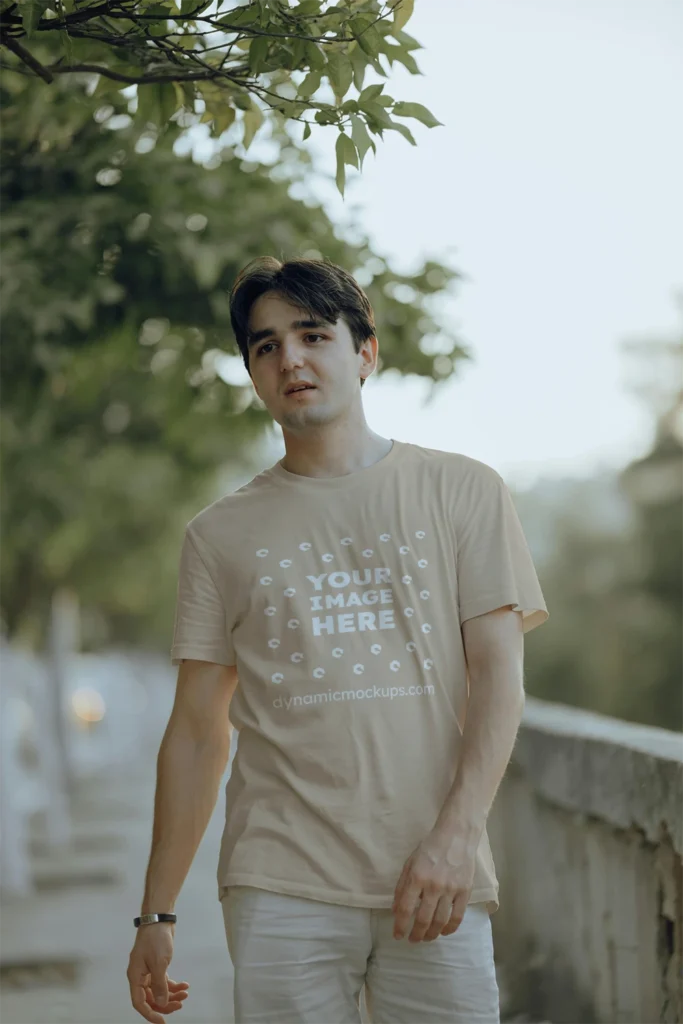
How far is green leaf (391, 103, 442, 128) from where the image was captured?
10.2 feet

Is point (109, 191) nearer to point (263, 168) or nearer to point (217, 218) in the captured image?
point (217, 218)

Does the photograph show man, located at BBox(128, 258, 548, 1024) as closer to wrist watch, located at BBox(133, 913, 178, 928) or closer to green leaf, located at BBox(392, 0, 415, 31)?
wrist watch, located at BBox(133, 913, 178, 928)

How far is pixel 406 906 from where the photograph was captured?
8.68 feet

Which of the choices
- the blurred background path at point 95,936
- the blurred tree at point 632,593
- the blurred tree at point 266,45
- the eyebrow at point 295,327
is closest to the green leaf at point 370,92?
the blurred tree at point 266,45

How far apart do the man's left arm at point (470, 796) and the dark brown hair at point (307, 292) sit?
71 centimetres

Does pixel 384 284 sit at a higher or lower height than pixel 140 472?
lower

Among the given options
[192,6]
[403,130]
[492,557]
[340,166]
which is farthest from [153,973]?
[192,6]

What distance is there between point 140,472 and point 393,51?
1130cm

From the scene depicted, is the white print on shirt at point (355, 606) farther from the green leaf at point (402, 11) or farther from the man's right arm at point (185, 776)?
the green leaf at point (402, 11)

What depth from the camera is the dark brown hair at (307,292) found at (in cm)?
301

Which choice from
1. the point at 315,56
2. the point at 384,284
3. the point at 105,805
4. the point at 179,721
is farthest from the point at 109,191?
the point at 105,805

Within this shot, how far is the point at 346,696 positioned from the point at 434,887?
40 cm

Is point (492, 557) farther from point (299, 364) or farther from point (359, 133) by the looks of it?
point (359, 133)

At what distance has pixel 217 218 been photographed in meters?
5.59
